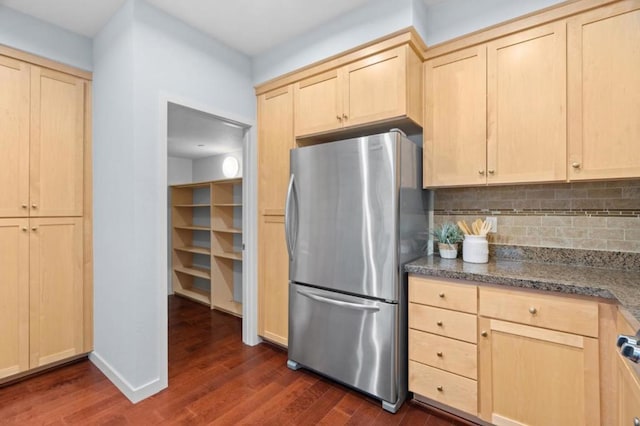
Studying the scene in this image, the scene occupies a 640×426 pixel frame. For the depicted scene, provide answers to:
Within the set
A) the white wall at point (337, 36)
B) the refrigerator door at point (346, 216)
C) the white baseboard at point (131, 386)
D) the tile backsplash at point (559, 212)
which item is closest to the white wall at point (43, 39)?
the white wall at point (337, 36)

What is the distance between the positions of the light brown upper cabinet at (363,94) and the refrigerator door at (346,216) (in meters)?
0.24

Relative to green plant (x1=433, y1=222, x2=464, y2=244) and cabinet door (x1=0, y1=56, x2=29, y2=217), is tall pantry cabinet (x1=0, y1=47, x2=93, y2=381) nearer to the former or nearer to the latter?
cabinet door (x1=0, y1=56, x2=29, y2=217)

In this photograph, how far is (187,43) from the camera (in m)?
2.22

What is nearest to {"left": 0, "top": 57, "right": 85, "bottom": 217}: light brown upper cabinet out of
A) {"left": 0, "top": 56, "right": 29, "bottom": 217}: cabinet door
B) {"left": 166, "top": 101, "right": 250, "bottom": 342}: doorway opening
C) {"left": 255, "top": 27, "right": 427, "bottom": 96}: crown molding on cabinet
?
{"left": 0, "top": 56, "right": 29, "bottom": 217}: cabinet door

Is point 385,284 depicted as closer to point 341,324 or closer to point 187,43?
point 341,324

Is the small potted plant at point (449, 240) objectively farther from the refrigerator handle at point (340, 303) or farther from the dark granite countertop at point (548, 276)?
the refrigerator handle at point (340, 303)

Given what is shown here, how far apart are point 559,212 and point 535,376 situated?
3.29ft

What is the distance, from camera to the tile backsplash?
5.71 feet

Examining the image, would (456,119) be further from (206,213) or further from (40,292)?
(206,213)

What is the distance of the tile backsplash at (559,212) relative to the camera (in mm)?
1741

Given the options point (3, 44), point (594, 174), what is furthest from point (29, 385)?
point (594, 174)

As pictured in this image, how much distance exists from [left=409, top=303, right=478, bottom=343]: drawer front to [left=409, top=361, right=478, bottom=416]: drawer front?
23 centimetres

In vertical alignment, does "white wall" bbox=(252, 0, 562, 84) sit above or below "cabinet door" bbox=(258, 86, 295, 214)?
above

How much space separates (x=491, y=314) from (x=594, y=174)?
0.92 m
